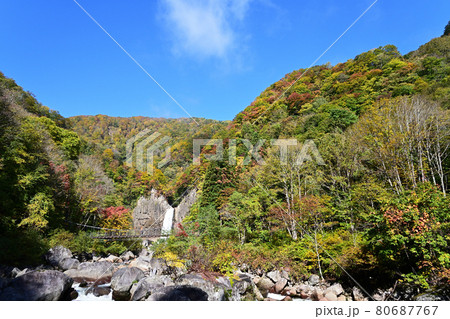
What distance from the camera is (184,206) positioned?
113 ft

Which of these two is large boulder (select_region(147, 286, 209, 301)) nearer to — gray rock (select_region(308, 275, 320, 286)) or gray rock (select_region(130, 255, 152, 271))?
gray rock (select_region(308, 275, 320, 286))

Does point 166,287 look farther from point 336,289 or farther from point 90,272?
point 90,272

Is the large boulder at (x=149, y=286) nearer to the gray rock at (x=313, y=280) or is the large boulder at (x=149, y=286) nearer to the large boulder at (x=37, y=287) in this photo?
the large boulder at (x=37, y=287)

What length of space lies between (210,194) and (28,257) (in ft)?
42.5

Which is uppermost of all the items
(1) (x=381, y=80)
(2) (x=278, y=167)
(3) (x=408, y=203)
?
(1) (x=381, y=80)

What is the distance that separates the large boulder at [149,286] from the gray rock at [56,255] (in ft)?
29.7

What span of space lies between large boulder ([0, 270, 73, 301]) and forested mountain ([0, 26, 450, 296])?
4335 millimetres

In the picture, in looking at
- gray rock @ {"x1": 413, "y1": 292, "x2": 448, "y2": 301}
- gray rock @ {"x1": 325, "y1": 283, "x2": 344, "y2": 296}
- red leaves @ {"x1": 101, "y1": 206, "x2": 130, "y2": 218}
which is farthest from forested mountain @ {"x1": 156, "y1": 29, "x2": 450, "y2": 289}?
red leaves @ {"x1": 101, "y1": 206, "x2": 130, "y2": 218}

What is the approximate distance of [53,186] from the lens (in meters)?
15.7

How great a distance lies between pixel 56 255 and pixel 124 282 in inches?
312

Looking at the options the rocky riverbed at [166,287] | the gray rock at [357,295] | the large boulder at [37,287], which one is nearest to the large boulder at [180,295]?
the rocky riverbed at [166,287]

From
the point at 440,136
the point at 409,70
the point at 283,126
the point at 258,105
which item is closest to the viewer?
the point at 440,136
